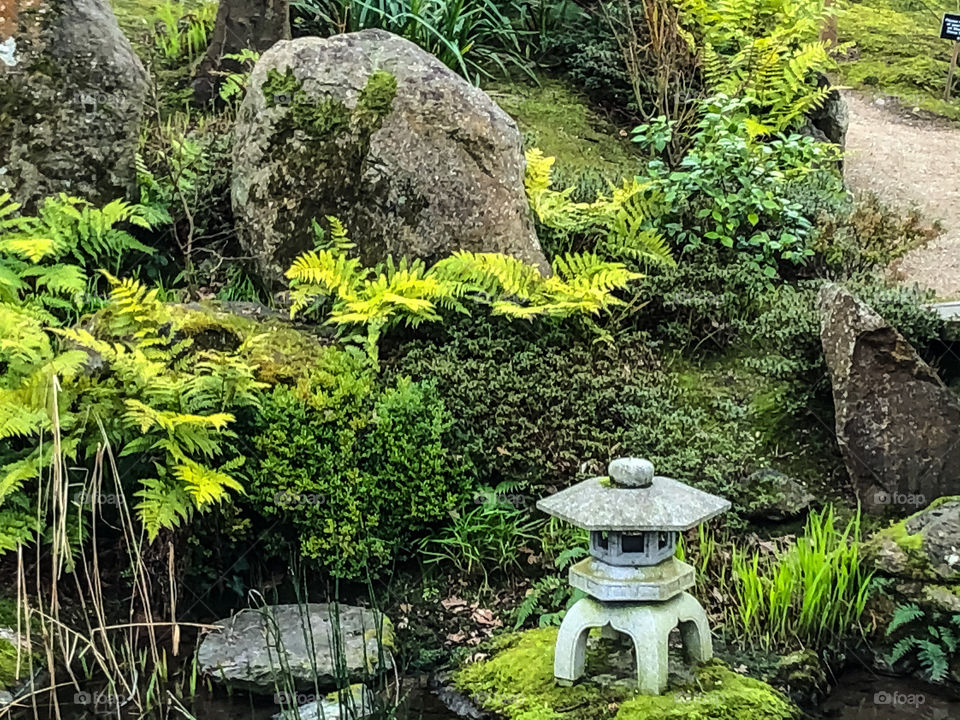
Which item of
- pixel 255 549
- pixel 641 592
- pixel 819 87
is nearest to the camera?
pixel 641 592

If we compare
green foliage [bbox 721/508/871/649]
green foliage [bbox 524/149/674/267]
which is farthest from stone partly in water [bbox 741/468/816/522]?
green foliage [bbox 524/149/674/267]

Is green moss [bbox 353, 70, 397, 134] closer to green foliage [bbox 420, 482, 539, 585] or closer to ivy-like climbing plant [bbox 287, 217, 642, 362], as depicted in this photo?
ivy-like climbing plant [bbox 287, 217, 642, 362]

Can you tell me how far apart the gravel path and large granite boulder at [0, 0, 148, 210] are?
15.4 ft

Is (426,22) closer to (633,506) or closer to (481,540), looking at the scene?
(481,540)

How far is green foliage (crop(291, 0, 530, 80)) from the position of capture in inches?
334

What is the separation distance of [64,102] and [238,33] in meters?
1.97

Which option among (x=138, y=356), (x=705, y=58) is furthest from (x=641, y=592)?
(x=705, y=58)

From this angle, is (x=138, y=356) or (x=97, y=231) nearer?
(x=138, y=356)

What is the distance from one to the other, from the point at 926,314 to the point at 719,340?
1095 mm

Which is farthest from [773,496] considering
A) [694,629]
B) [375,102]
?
[375,102]

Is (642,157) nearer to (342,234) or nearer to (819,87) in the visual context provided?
(819,87)

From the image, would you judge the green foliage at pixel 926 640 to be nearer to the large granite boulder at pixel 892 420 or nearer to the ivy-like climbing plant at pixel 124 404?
the large granite boulder at pixel 892 420

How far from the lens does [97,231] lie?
6066 mm

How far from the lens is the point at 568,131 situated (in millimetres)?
8680
